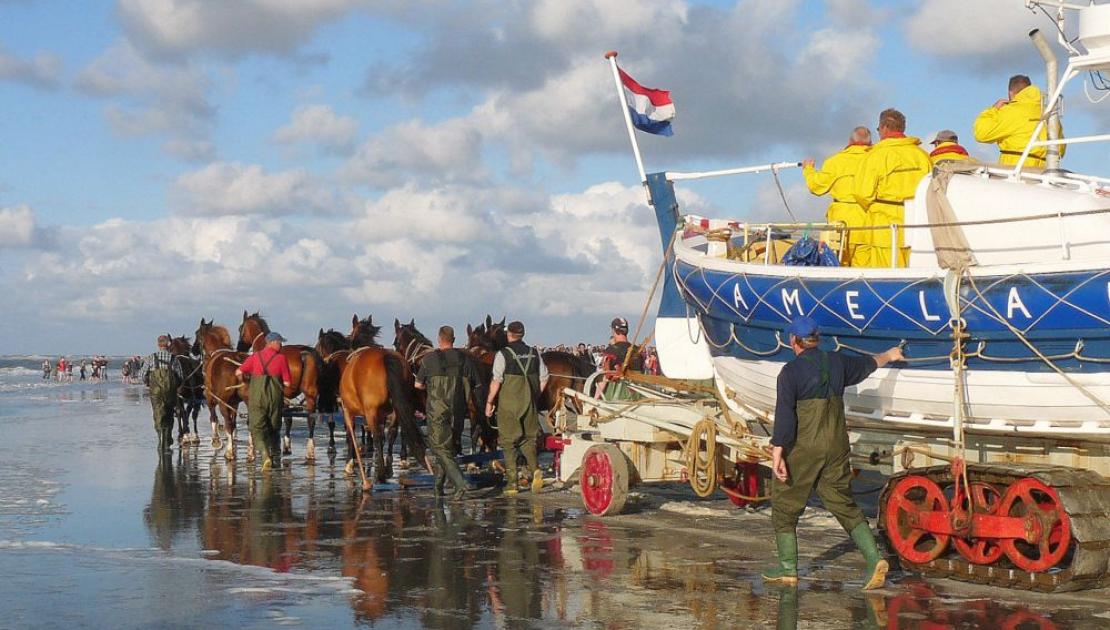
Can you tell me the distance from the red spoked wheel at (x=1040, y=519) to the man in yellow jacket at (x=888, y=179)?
9.08 ft

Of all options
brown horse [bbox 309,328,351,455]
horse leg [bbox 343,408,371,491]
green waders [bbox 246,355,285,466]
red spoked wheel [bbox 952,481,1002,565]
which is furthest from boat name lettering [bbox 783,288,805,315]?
brown horse [bbox 309,328,351,455]

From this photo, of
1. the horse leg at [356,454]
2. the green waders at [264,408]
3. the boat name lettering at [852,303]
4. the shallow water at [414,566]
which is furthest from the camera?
the green waders at [264,408]

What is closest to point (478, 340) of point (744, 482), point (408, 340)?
point (408, 340)

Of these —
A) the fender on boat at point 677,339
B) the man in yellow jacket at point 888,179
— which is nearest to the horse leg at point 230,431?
the fender on boat at point 677,339

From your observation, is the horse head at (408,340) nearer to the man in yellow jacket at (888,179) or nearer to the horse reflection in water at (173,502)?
the horse reflection in water at (173,502)

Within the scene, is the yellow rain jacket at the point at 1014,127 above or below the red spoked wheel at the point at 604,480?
above

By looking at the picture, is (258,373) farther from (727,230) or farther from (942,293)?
(942,293)

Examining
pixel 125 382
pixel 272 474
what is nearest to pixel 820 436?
pixel 272 474

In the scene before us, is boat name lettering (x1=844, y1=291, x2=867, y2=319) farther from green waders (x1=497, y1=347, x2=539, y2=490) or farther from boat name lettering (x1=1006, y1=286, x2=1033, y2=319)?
green waders (x1=497, y1=347, x2=539, y2=490)

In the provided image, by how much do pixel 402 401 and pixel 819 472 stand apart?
7.86 meters

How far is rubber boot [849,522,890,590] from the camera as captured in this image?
8.85 meters

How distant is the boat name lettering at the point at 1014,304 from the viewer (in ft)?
30.0

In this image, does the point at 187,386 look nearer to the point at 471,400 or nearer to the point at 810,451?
the point at 471,400

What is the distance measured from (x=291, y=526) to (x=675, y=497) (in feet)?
15.4
